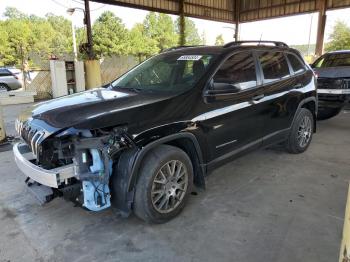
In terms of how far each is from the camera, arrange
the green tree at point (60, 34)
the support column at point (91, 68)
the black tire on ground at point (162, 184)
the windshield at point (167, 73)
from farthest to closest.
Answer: the green tree at point (60, 34) → the support column at point (91, 68) → the windshield at point (167, 73) → the black tire on ground at point (162, 184)

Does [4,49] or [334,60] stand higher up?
[4,49]

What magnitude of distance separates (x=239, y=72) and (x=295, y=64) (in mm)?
1549

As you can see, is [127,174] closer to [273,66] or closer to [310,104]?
[273,66]

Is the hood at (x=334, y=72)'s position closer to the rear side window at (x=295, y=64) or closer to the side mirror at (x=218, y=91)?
the rear side window at (x=295, y=64)

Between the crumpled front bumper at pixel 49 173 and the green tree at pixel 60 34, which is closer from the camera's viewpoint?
the crumpled front bumper at pixel 49 173


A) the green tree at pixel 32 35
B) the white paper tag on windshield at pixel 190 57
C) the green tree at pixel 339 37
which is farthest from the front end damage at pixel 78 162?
the green tree at pixel 32 35

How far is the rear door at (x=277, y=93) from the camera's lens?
398 centimetres

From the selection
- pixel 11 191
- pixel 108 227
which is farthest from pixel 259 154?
pixel 11 191

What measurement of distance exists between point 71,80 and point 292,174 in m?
11.2

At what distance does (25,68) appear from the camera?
1366 cm

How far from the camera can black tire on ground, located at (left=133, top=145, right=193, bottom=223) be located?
269cm

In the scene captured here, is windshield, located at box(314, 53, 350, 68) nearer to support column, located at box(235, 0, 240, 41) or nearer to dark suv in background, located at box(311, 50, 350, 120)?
dark suv in background, located at box(311, 50, 350, 120)

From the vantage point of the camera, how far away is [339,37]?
30266mm

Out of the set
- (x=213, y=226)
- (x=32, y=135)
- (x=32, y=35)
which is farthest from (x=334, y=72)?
(x=32, y=35)
